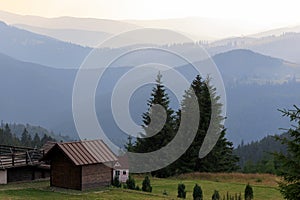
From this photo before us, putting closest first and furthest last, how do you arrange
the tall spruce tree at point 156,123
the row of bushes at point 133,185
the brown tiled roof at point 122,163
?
1. the row of bushes at point 133,185
2. the brown tiled roof at point 122,163
3. the tall spruce tree at point 156,123

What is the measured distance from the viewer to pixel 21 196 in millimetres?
25297

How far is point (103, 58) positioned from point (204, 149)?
145 meters

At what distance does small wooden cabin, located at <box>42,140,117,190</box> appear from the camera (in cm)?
2806

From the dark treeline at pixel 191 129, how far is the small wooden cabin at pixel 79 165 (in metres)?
17.7

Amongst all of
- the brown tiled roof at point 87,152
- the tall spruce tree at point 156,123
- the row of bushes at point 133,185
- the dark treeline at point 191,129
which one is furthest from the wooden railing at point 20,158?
the tall spruce tree at point 156,123

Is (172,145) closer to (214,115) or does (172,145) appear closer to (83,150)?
(214,115)

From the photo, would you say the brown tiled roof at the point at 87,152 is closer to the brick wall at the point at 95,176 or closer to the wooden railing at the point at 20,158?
the brick wall at the point at 95,176

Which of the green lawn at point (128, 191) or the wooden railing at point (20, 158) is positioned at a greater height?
the wooden railing at point (20, 158)

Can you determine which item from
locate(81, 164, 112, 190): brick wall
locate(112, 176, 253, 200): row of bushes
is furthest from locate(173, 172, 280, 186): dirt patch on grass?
locate(81, 164, 112, 190): brick wall

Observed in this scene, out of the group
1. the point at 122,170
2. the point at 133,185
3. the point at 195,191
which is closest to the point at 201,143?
the point at 122,170

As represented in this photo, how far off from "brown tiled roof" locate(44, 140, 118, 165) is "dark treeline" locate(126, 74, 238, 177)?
17.3 meters

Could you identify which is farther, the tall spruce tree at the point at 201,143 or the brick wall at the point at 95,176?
the tall spruce tree at the point at 201,143

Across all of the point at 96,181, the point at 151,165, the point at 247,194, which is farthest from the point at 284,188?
the point at 151,165

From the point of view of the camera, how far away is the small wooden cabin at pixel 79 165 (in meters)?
28.1
